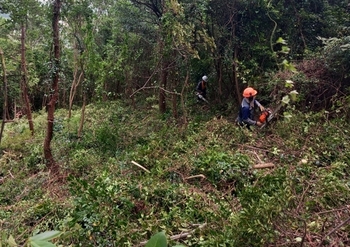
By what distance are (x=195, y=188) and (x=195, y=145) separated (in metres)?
1.70

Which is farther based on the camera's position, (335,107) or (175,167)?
(335,107)

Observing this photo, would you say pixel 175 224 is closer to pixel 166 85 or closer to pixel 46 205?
pixel 46 205

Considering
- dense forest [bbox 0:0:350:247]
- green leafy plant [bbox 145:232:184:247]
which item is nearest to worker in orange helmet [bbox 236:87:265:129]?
dense forest [bbox 0:0:350:247]

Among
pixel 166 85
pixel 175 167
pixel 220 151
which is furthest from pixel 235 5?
pixel 175 167

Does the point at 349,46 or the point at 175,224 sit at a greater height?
the point at 349,46

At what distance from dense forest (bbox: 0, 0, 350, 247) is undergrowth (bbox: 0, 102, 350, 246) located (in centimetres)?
2

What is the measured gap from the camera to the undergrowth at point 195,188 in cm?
285

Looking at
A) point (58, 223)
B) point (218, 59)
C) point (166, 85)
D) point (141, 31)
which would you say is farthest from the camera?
point (141, 31)

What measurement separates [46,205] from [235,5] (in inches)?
279

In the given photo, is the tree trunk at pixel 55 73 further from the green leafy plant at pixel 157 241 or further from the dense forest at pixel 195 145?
the green leafy plant at pixel 157 241

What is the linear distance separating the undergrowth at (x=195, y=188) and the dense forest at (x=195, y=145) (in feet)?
0.07

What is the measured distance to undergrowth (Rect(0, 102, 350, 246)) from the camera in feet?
9.35

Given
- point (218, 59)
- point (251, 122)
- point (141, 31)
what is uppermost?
point (141, 31)

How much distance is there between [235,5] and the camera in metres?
8.23
